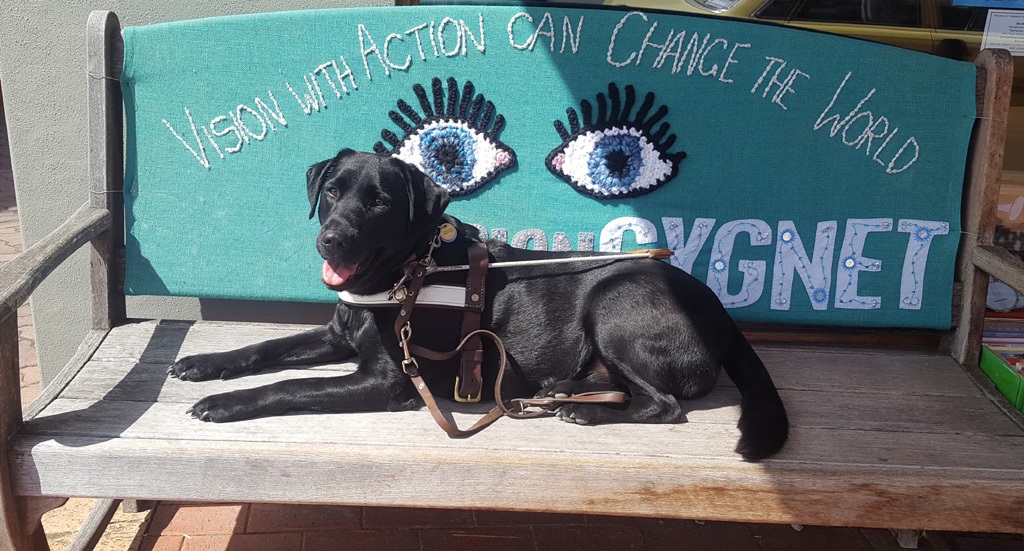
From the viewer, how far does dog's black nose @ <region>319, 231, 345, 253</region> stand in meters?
2.28

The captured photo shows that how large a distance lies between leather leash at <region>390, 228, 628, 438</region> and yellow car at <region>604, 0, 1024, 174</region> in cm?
161

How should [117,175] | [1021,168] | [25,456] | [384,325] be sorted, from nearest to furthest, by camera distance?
[25,456], [384,325], [117,175], [1021,168]

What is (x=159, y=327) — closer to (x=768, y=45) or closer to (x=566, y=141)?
(x=566, y=141)

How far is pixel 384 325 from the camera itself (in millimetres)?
2518

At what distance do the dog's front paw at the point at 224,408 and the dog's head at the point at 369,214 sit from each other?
1.30 feet

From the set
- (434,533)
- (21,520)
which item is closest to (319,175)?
(21,520)

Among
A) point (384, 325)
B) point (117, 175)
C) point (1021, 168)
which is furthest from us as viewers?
point (1021, 168)

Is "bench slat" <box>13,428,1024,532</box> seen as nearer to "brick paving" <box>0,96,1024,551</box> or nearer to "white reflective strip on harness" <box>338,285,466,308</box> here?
"white reflective strip on harness" <box>338,285,466,308</box>

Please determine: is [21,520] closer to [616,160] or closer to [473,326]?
[473,326]

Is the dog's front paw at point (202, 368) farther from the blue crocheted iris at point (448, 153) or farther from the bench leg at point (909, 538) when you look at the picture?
the bench leg at point (909, 538)

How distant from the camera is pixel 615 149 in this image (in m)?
2.94

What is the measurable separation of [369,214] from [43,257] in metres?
0.89

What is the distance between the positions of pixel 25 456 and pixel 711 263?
2166 mm

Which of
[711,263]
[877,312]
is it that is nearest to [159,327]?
[711,263]
